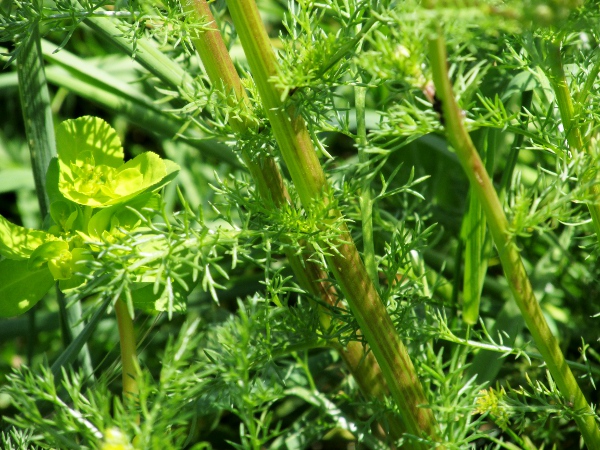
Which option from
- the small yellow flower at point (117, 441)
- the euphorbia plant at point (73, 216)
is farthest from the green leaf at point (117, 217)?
the small yellow flower at point (117, 441)

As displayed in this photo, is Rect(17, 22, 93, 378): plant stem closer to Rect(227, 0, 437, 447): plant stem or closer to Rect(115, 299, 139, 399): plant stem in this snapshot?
Rect(115, 299, 139, 399): plant stem

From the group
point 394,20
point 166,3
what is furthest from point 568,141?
Answer: point 166,3

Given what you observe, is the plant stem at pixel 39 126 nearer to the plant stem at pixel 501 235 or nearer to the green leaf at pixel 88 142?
the green leaf at pixel 88 142

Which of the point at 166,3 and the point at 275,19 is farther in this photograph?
the point at 275,19

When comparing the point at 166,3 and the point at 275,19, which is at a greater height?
the point at 166,3

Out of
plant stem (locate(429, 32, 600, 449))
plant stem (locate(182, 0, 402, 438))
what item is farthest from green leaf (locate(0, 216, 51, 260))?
plant stem (locate(429, 32, 600, 449))

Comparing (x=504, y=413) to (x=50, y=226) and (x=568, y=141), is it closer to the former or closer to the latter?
(x=568, y=141)

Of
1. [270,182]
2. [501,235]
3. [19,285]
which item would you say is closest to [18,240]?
[19,285]
